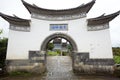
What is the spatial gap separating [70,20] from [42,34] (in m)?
2.42

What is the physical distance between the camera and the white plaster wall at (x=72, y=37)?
8195 mm

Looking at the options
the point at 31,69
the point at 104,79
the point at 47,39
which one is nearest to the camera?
the point at 104,79

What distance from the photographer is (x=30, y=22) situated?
29.0 ft

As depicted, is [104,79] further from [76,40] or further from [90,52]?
[76,40]

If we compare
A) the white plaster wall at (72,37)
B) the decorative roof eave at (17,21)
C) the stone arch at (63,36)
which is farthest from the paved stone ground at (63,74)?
the decorative roof eave at (17,21)

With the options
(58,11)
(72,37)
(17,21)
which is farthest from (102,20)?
Answer: (17,21)

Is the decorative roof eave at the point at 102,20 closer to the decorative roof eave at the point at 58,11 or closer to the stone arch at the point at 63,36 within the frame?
the decorative roof eave at the point at 58,11

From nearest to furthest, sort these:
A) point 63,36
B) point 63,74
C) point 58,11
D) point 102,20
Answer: point 102,20, point 63,74, point 63,36, point 58,11

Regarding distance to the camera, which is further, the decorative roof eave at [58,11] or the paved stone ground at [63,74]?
the decorative roof eave at [58,11]

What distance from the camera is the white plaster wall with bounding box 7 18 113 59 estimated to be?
8.20 m

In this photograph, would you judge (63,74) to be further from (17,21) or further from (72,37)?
(17,21)

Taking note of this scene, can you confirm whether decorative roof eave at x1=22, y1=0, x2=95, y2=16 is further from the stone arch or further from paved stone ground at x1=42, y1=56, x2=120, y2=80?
paved stone ground at x1=42, y1=56, x2=120, y2=80

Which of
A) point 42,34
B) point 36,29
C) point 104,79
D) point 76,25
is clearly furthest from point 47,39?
point 104,79

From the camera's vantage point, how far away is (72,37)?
866 centimetres
